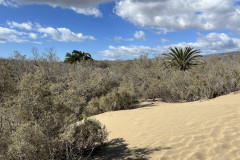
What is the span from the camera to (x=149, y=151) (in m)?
4.14

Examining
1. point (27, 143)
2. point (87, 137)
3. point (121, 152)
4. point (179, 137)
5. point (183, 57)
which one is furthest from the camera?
point (183, 57)

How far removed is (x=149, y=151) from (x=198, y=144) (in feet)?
3.66

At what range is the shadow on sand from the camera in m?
4.01

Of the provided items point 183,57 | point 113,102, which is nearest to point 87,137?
point 113,102

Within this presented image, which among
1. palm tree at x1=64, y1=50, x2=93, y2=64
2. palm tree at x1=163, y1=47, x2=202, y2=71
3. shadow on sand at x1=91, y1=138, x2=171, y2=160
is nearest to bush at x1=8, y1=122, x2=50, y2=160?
shadow on sand at x1=91, y1=138, x2=171, y2=160

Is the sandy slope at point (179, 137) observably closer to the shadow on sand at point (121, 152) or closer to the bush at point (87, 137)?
the shadow on sand at point (121, 152)

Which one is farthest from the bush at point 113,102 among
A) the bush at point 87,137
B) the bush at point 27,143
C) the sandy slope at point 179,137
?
the bush at point 27,143

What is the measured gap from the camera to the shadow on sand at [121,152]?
4.01 m

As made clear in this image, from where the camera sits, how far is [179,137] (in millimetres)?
4688

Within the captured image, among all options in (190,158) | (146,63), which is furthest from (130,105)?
(146,63)

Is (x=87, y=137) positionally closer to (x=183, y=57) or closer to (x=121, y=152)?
(x=121, y=152)

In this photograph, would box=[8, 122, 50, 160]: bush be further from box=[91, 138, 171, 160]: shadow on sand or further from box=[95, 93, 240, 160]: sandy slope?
box=[95, 93, 240, 160]: sandy slope

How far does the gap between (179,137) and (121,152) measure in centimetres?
151

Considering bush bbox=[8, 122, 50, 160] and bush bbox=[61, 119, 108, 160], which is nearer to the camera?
bush bbox=[8, 122, 50, 160]
